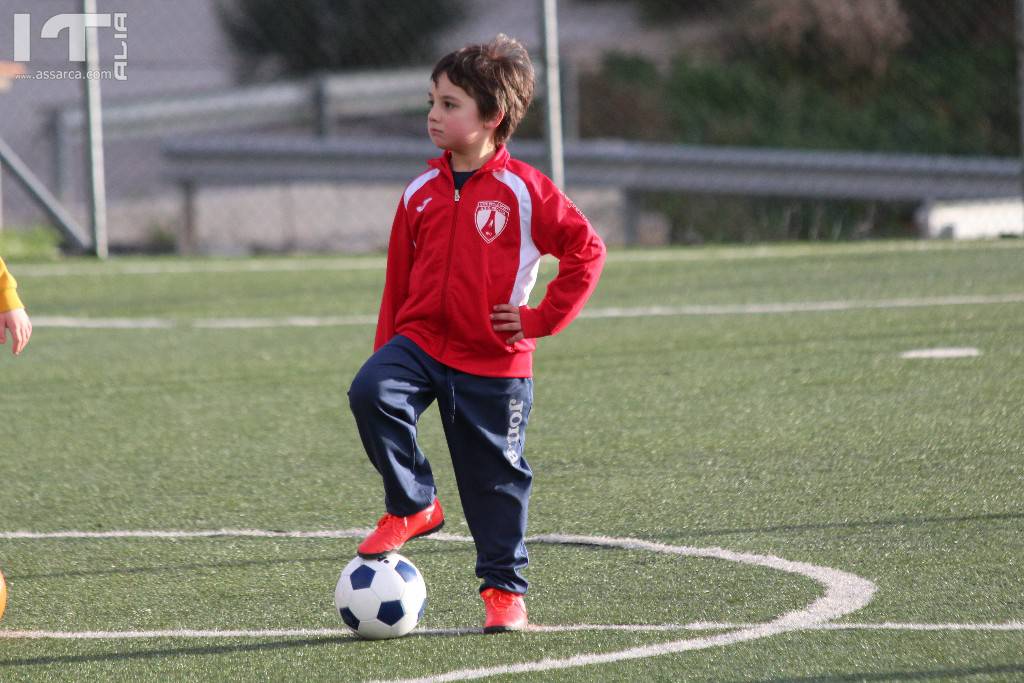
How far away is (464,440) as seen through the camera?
3785mm

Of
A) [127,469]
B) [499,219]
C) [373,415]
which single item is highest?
[499,219]

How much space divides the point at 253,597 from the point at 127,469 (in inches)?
69.9

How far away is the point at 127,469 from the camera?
5625mm

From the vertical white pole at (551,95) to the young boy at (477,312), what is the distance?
7.64 m

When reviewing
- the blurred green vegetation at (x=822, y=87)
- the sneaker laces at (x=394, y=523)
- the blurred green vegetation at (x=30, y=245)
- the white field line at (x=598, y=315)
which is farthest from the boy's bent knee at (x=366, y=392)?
the blurred green vegetation at (x=822, y=87)

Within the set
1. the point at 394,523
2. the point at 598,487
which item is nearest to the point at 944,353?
the point at 598,487

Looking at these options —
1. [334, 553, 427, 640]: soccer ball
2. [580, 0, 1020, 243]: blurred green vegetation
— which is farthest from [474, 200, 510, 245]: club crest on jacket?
[580, 0, 1020, 243]: blurred green vegetation

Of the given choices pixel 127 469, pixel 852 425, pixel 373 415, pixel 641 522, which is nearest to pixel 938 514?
pixel 641 522

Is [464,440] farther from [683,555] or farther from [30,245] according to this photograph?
[30,245]

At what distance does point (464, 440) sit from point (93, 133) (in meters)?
8.16

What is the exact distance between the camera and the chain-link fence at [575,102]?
14289mm

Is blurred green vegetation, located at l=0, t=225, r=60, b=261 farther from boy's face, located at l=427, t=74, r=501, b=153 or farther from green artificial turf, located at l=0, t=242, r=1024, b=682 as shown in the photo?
boy's face, located at l=427, t=74, r=501, b=153

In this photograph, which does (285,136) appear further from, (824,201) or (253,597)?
(253,597)

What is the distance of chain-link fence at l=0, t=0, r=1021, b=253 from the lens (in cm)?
1429
